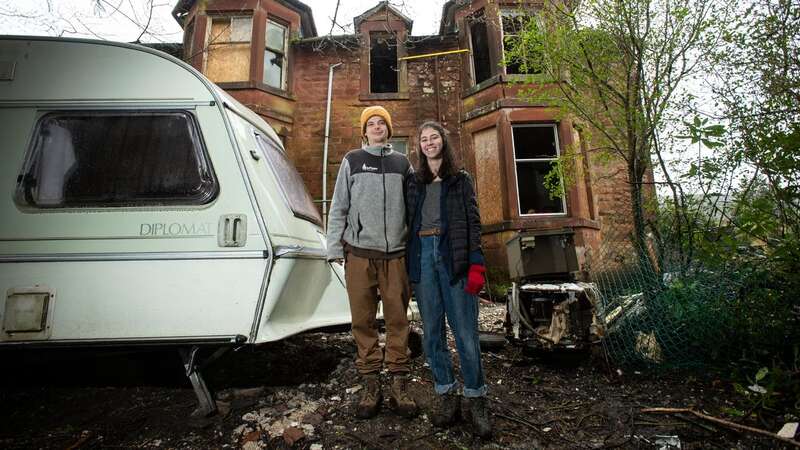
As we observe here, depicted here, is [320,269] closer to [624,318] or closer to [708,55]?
[624,318]

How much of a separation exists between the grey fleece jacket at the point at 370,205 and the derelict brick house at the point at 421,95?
6.01 metres

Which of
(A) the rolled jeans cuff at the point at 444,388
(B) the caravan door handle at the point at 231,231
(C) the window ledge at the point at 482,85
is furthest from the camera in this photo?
(C) the window ledge at the point at 482,85

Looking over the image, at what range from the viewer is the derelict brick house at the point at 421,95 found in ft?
27.8

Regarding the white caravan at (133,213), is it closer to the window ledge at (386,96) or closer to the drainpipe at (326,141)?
the drainpipe at (326,141)

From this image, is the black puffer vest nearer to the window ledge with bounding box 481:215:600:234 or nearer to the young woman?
the young woman

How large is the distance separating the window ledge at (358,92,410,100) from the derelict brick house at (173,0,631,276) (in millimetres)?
26

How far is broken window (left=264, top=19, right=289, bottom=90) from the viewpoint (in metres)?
9.50

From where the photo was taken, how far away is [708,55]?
4.00 m

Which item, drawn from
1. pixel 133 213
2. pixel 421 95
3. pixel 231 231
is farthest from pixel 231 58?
pixel 231 231

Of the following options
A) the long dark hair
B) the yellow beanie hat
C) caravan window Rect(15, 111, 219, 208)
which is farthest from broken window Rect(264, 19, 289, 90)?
the long dark hair

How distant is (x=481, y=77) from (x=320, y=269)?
336 inches

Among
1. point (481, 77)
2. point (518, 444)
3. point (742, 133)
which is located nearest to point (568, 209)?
point (481, 77)

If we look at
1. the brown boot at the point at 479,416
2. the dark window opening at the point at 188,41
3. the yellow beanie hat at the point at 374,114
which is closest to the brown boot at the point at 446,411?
the brown boot at the point at 479,416

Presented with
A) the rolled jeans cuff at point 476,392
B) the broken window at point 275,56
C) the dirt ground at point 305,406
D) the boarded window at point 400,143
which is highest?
the broken window at point 275,56
